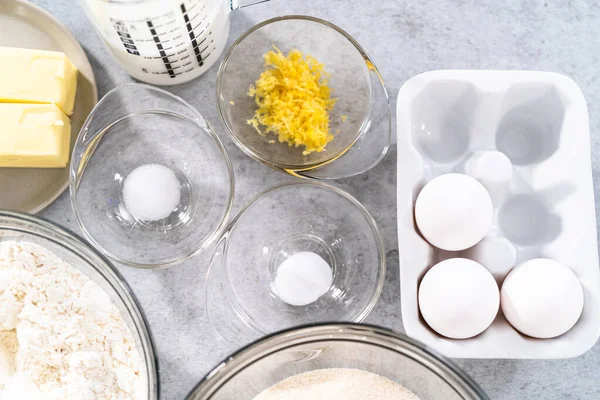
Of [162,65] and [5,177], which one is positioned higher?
[162,65]

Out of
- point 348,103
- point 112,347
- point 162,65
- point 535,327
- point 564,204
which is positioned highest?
point 162,65

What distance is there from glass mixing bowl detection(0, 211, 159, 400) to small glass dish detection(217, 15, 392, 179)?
1.19 feet

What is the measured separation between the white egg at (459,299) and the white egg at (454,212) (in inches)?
1.8

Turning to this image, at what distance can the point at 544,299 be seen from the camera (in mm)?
1086

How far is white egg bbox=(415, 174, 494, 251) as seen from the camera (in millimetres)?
1105

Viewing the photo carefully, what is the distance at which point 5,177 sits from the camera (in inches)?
47.8

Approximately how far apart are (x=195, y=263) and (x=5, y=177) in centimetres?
41

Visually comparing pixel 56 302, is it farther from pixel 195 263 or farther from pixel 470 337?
pixel 470 337

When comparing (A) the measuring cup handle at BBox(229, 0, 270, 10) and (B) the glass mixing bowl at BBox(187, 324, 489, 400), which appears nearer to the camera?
(B) the glass mixing bowl at BBox(187, 324, 489, 400)

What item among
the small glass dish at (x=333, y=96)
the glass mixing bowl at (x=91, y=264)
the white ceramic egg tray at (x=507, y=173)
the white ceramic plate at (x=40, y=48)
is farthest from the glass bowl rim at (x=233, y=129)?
the glass mixing bowl at (x=91, y=264)

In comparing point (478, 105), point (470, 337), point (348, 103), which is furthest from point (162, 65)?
point (470, 337)

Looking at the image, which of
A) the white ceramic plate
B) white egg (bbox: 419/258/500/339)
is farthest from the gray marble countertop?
white egg (bbox: 419/258/500/339)

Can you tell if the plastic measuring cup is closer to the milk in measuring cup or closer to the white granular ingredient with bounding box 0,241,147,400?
the milk in measuring cup

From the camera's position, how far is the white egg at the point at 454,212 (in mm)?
1105
